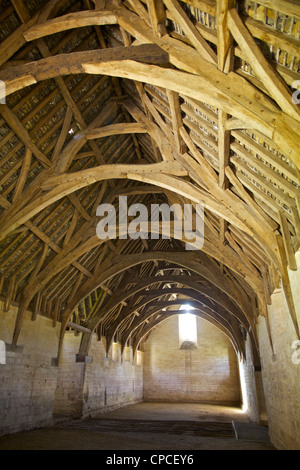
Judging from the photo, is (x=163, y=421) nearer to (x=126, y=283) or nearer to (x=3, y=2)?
(x=126, y=283)

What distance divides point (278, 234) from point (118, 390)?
12.1 m

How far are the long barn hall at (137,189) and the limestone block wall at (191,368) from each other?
541 cm

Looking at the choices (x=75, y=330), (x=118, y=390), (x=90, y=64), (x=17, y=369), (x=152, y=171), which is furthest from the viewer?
(x=118, y=390)

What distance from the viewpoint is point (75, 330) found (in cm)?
1131

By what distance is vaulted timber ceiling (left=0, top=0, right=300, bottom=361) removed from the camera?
9.28 feet

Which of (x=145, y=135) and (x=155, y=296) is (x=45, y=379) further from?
(x=145, y=135)

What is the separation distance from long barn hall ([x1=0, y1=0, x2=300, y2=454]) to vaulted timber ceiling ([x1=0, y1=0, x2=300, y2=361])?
21 mm

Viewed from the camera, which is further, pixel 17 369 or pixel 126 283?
pixel 126 283

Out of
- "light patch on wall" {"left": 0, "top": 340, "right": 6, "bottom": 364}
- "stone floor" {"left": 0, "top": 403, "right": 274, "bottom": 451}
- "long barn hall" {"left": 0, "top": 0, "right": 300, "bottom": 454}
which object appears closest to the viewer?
"long barn hall" {"left": 0, "top": 0, "right": 300, "bottom": 454}

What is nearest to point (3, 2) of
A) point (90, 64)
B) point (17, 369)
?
point (90, 64)

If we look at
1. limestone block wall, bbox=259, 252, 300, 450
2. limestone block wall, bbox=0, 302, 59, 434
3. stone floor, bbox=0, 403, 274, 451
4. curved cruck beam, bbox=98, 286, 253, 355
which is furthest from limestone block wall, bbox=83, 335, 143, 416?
limestone block wall, bbox=259, 252, 300, 450

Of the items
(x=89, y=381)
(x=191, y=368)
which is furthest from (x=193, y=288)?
(x=191, y=368)

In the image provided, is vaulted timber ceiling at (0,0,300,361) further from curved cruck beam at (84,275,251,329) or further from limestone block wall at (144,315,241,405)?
limestone block wall at (144,315,241,405)

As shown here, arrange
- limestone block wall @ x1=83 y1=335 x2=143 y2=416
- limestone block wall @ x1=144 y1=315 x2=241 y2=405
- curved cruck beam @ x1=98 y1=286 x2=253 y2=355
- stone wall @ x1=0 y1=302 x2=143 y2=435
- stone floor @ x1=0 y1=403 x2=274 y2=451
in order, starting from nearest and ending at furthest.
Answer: stone floor @ x1=0 y1=403 x2=274 y2=451 < stone wall @ x1=0 y1=302 x2=143 y2=435 < limestone block wall @ x1=83 y1=335 x2=143 y2=416 < curved cruck beam @ x1=98 y1=286 x2=253 y2=355 < limestone block wall @ x1=144 y1=315 x2=241 y2=405
